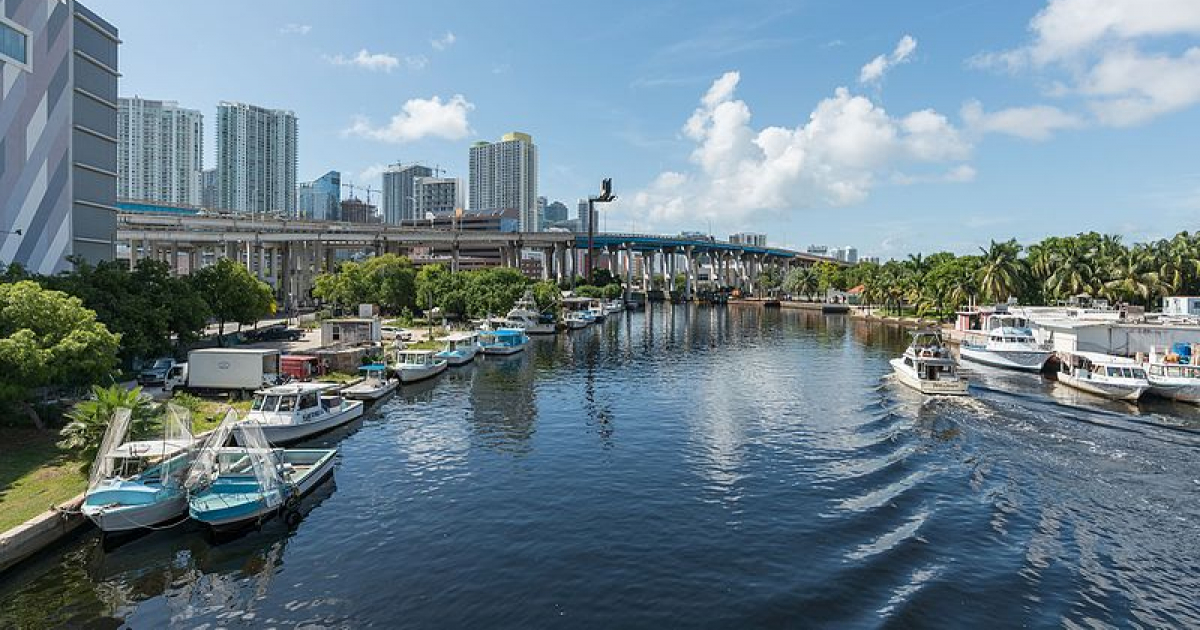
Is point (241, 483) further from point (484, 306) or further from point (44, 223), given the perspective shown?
point (484, 306)

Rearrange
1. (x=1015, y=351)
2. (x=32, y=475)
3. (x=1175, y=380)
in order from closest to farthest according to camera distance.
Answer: (x=32, y=475) → (x=1175, y=380) → (x=1015, y=351)

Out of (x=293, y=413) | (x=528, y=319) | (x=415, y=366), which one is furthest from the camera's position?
(x=528, y=319)

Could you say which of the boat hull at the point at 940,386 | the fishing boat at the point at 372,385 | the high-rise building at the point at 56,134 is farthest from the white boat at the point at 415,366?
the boat hull at the point at 940,386

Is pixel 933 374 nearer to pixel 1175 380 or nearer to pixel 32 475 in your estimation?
pixel 1175 380

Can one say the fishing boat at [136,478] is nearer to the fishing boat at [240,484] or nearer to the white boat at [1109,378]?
the fishing boat at [240,484]

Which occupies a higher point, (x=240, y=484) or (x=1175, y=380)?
(x=1175, y=380)

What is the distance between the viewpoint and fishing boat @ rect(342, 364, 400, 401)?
5670cm

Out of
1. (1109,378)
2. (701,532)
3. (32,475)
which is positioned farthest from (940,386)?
(32,475)

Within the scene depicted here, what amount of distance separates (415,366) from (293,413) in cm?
2386

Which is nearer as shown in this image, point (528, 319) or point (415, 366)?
point (415, 366)

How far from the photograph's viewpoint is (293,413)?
4372 cm

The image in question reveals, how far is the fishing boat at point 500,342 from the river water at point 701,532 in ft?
115

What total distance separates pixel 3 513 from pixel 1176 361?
282 feet

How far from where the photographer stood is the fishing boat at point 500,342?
293 feet
